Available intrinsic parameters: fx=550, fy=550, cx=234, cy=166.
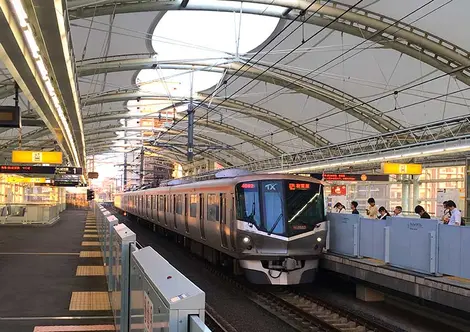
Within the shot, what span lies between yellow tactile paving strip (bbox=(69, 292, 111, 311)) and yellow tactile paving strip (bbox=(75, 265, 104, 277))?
2.28 metres

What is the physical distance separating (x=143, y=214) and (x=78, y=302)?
2441 cm

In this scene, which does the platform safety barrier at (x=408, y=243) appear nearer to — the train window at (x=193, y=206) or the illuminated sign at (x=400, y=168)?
the train window at (x=193, y=206)

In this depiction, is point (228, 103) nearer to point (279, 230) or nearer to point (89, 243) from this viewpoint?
point (89, 243)

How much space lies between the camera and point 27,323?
784 cm

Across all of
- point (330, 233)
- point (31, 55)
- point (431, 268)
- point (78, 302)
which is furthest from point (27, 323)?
point (330, 233)

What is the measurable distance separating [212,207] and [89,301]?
229 inches

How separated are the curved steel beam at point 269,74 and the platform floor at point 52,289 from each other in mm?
9123

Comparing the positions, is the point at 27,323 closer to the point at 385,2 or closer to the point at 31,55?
the point at 31,55

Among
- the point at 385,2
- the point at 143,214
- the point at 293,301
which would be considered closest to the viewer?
the point at 293,301

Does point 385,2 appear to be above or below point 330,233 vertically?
above

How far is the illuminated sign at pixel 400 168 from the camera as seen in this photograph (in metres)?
24.2

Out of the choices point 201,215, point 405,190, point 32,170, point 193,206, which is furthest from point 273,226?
point 32,170

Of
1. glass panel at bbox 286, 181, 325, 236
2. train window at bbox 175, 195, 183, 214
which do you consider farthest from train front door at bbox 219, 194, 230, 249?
train window at bbox 175, 195, 183, 214

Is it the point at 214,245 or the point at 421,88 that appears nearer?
the point at 214,245
